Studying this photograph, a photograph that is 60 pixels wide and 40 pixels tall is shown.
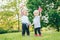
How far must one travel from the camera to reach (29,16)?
1.72 metres

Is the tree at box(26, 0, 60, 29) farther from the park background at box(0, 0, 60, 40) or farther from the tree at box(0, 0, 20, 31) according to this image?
the tree at box(0, 0, 20, 31)

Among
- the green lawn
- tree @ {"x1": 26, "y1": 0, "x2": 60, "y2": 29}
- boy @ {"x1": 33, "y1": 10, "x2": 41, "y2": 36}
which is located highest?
tree @ {"x1": 26, "y1": 0, "x2": 60, "y2": 29}

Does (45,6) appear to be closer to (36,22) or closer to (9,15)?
(36,22)

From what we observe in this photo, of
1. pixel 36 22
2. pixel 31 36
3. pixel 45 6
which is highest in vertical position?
pixel 45 6

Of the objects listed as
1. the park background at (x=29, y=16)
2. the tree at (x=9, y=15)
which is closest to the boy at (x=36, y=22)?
→ the park background at (x=29, y=16)

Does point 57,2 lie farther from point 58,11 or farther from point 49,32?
point 49,32

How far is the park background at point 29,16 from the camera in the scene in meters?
1.72

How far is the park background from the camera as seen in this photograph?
1.72 m

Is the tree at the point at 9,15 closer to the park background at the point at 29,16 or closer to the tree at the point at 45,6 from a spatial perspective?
the park background at the point at 29,16

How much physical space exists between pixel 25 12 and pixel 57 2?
27 cm

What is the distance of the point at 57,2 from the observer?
1751 millimetres

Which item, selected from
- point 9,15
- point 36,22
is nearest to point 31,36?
point 36,22

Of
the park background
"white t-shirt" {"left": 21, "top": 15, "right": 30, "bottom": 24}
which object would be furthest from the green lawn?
"white t-shirt" {"left": 21, "top": 15, "right": 30, "bottom": 24}

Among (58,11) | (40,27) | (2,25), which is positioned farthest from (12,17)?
(58,11)
